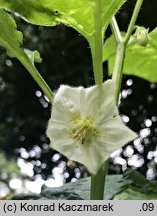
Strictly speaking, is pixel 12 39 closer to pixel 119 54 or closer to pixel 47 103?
pixel 119 54

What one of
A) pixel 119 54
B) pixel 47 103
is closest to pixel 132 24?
pixel 119 54

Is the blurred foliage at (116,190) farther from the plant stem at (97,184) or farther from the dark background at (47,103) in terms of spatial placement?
the dark background at (47,103)

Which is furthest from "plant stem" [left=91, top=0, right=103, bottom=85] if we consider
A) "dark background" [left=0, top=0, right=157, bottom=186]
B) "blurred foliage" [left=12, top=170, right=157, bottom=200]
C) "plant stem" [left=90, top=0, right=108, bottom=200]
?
"dark background" [left=0, top=0, right=157, bottom=186]

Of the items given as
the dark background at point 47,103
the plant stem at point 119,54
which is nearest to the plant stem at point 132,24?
the plant stem at point 119,54

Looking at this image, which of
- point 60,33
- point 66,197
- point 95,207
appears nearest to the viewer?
point 95,207

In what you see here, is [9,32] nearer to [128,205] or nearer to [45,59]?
[128,205]

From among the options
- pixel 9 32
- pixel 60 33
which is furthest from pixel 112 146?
pixel 60 33
